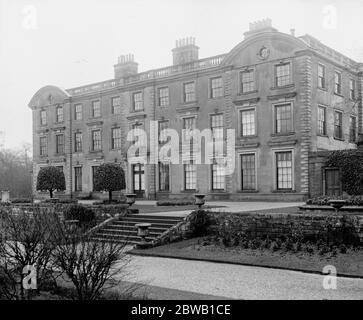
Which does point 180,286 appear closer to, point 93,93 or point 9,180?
point 93,93

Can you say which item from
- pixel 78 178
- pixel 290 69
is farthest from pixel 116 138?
pixel 290 69

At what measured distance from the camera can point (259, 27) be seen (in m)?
32.4

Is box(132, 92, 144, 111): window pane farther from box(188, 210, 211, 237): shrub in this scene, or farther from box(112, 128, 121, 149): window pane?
box(188, 210, 211, 237): shrub

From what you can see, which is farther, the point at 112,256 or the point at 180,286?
the point at 180,286

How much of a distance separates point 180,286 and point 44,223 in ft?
10.9

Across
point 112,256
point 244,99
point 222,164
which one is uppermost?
point 244,99

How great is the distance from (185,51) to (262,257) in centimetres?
2562

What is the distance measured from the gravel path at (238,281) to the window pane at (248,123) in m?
18.3

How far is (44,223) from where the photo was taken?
1029 centimetres

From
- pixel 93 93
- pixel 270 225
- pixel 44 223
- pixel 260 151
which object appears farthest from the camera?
pixel 93 93

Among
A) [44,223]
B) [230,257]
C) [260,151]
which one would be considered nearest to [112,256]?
[44,223]

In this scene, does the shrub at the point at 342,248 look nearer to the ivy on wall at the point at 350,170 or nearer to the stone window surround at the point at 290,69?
the ivy on wall at the point at 350,170

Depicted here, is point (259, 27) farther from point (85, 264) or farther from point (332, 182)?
point (85, 264)

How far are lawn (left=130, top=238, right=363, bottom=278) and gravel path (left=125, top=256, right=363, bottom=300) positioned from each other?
0.43 m
